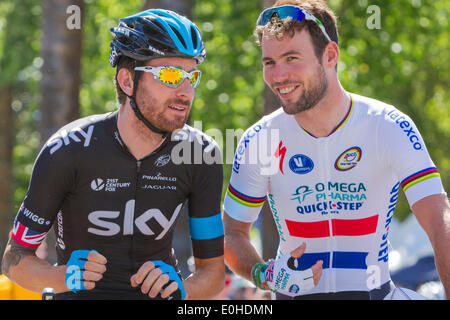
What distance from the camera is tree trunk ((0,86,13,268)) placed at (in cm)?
1873

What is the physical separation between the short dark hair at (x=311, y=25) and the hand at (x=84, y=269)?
1821 millimetres

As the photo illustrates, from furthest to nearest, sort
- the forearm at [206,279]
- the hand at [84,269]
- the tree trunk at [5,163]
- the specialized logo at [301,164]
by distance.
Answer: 1. the tree trunk at [5,163]
2. the specialized logo at [301,164]
3. the forearm at [206,279]
4. the hand at [84,269]

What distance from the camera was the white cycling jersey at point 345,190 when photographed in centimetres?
423

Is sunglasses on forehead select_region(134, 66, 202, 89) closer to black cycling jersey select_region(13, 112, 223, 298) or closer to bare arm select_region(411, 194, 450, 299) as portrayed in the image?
black cycling jersey select_region(13, 112, 223, 298)

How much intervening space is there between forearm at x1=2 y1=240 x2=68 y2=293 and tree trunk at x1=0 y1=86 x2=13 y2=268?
1506 cm

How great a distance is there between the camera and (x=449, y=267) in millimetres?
3629

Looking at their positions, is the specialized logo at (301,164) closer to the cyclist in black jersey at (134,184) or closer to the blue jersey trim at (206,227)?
the cyclist in black jersey at (134,184)

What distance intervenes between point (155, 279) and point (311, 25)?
194 cm

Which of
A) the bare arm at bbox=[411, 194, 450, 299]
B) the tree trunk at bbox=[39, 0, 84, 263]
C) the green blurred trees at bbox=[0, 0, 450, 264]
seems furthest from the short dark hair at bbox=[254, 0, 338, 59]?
the green blurred trees at bbox=[0, 0, 450, 264]

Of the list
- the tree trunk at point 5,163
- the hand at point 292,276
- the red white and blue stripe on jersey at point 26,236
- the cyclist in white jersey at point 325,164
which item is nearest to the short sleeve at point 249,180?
the cyclist in white jersey at point 325,164

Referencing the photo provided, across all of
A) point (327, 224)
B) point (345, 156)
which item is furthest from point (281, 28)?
point (327, 224)

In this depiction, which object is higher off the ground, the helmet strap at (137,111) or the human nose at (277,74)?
the human nose at (277,74)

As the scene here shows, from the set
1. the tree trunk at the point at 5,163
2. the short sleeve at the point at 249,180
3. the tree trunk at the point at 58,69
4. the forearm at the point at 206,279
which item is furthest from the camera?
the tree trunk at the point at 5,163

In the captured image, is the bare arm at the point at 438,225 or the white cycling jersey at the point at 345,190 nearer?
the bare arm at the point at 438,225
